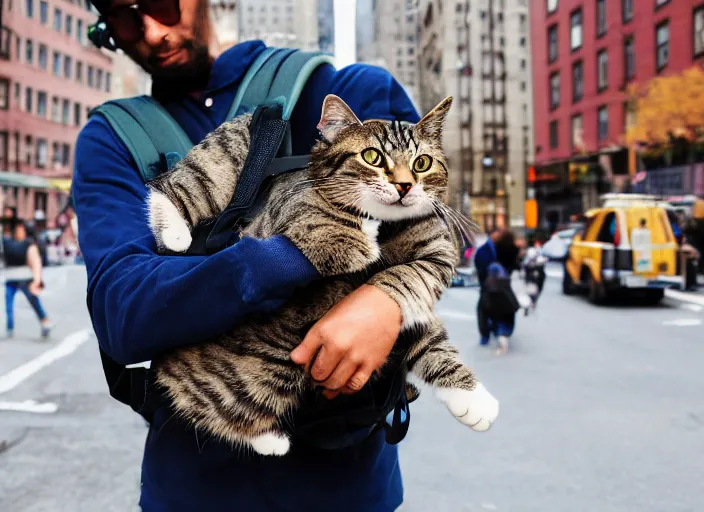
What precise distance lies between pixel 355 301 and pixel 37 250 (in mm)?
9616

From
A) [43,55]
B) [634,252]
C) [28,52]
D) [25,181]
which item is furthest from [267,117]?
[43,55]

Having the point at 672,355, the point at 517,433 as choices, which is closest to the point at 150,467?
the point at 517,433

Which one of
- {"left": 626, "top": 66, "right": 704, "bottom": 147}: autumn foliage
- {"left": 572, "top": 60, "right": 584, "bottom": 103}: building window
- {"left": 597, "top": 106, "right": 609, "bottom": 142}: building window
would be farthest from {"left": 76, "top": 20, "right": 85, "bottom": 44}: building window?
{"left": 626, "top": 66, "right": 704, "bottom": 147}: autumn foliage

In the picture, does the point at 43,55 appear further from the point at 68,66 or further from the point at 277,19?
the point at 277,19

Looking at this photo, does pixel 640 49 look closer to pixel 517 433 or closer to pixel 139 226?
pixel 517 433

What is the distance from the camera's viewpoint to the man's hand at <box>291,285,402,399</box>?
1.01 metres

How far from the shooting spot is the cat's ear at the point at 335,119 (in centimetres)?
118

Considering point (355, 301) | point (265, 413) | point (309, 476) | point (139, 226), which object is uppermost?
point (139, 226)

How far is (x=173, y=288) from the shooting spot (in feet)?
3.33

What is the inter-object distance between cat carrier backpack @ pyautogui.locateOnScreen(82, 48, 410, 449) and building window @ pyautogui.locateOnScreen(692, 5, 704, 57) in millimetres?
15732

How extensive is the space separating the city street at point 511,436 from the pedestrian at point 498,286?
304 millimetres

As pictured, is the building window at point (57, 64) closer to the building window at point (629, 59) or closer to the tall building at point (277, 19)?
the building window at point (629, 59)

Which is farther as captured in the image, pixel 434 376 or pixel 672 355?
pixel 672 355

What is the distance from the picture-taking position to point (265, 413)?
3.73ft
